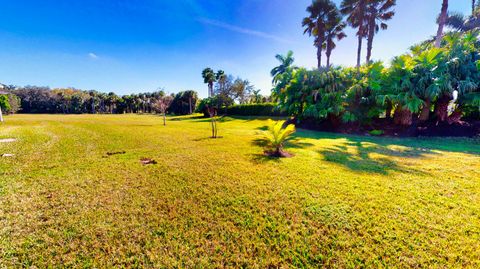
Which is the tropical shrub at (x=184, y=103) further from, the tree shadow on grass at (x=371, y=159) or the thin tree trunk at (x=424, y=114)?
the tree shadow on grass at (x=371, y=159)

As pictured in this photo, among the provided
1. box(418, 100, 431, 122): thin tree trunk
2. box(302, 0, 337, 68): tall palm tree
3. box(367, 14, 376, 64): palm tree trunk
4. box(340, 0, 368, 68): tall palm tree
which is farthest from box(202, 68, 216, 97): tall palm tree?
box(418, 100, 431, 122): thin tree trunk

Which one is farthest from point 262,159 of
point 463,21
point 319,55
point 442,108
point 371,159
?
point 463,21

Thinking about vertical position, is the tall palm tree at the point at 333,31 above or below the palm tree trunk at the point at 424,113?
above

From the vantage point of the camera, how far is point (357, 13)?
17.1 m

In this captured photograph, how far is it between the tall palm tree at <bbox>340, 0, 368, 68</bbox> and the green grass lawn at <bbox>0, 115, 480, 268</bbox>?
15946mm

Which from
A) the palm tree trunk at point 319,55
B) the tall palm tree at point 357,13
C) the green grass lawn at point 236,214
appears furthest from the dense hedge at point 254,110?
the green grass lawn at point 236,214

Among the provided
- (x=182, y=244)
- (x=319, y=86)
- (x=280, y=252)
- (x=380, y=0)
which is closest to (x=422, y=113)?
(x=319, y=86)

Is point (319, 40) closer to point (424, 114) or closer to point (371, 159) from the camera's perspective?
point (424, 114)

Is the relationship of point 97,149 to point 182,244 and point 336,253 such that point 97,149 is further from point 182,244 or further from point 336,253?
point 336,253

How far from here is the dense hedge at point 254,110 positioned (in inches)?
1080

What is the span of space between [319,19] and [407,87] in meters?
12.9

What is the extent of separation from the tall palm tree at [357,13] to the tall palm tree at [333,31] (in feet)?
4.40

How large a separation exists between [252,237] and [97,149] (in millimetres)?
7584

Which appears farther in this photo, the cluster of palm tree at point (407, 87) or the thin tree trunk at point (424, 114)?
the thin tree trunk at point (424, 114)
